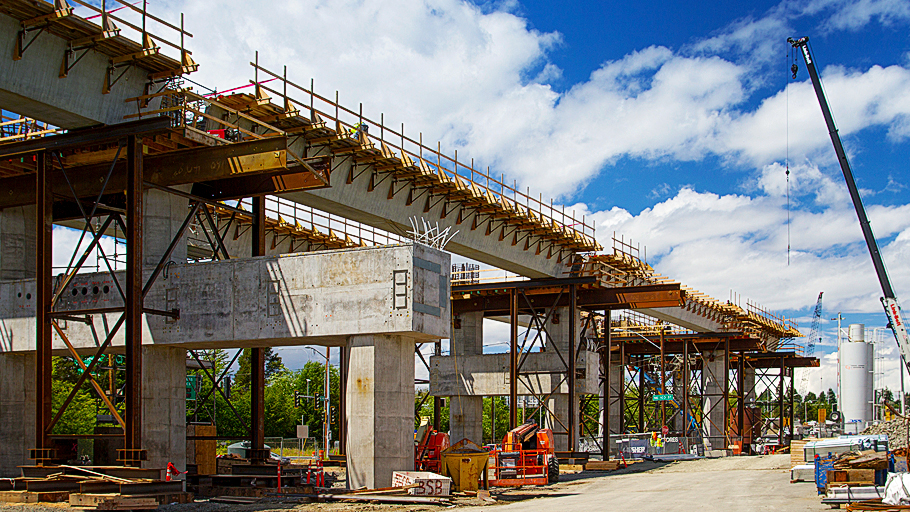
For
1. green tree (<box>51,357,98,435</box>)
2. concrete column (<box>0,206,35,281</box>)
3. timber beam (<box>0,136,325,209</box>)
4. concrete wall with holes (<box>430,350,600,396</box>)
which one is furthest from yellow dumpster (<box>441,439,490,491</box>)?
green tree (<box>51,357,98,435</box>)

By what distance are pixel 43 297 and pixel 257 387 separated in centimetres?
721

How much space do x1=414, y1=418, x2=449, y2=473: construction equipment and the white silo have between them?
78778mm

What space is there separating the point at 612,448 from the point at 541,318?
39.1ft

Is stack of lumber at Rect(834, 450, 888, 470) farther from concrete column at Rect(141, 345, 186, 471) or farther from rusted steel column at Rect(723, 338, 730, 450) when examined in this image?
rusted steel column at Rect(723, 338, 730, 450)

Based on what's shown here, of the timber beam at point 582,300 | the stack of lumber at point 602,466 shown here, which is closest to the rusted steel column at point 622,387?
the timber beam at point 582,300

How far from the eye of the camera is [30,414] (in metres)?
27.7

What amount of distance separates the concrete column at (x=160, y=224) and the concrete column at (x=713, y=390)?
50240 millimetres

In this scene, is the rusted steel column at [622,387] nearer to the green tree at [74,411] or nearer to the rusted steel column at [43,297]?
the green tree at [74,411]

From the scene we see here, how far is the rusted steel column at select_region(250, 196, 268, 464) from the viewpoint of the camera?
92.9 ft

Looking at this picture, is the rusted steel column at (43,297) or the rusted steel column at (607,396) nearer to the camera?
A: the rusted steel column at (43,297)

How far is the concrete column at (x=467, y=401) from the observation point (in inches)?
1828

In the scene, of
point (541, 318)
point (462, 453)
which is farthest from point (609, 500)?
point (541, 318)

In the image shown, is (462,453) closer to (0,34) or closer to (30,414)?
Result: (30,414)

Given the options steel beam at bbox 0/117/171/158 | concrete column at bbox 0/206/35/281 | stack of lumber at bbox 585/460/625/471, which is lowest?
stack of lumber at bbox 585/460/625/471
